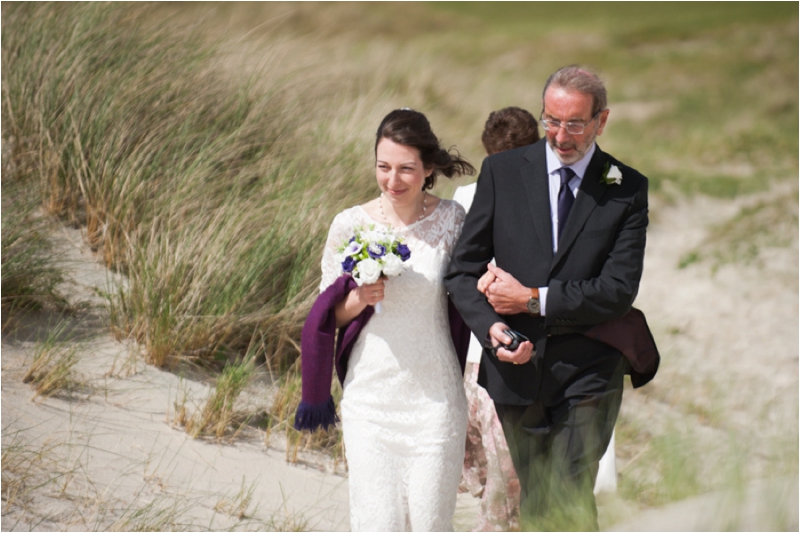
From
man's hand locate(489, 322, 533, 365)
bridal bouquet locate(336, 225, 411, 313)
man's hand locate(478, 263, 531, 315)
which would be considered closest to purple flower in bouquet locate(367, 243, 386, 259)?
bridal bouquet locate(336, 225, 411, 313)

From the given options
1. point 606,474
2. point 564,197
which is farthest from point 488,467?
point 564,197

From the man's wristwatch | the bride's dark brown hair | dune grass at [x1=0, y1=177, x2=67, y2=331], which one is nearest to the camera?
the man's wristwatch

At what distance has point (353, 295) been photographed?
390 cm

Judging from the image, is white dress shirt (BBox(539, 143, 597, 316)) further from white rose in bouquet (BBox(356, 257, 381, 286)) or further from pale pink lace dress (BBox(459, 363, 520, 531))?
pale pink lace dress (BBox(459, 363, 520, 531))

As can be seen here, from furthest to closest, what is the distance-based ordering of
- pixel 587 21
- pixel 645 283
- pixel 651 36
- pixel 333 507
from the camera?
pixel 587 21
pixel 651 36
pixel 645 283
pixel 333 507

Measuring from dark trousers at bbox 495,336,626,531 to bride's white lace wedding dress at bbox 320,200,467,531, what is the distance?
1.03 ft

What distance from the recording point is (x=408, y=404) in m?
3.86

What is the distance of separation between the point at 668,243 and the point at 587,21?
38.5 metres

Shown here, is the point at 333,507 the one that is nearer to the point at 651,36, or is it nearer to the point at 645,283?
the point at 645,283

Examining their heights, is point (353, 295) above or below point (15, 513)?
above

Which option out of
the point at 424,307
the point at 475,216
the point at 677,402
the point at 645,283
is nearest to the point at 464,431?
the point at 424,307

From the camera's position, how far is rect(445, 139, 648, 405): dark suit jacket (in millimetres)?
3578

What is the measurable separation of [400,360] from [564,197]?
106 centimetres

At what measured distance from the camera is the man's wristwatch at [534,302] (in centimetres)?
363
